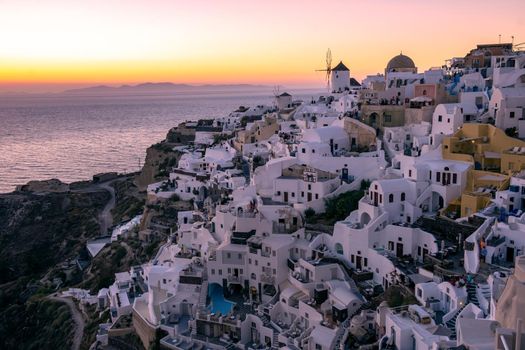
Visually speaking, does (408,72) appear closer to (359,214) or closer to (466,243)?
(359,214)

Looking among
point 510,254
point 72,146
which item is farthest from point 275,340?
point 72,146

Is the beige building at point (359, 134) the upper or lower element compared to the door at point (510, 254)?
upper

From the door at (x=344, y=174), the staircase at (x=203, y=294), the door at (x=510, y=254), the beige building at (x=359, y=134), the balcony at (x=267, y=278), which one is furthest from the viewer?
the beige building at (x=359, y=134)

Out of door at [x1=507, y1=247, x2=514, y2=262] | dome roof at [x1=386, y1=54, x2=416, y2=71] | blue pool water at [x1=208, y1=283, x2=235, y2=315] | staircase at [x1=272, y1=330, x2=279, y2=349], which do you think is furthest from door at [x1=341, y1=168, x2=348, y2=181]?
dome roof at [x1=386, y1=54, x2=416, y2=71]

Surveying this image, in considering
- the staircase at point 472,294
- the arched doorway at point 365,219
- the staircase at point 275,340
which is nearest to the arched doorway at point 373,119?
the arched doorway at point 365,219

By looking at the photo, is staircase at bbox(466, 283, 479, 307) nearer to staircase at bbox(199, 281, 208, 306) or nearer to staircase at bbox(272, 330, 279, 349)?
staircase at bbox(272, 330, 279, 349)

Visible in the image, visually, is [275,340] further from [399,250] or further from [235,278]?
[399,250]

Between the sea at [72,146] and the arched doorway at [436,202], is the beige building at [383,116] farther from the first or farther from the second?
the sea at [72,146]
